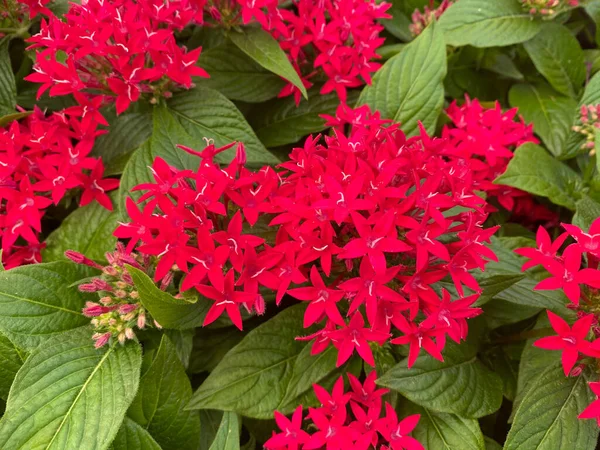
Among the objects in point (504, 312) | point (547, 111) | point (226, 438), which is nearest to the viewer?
point (226, 438)

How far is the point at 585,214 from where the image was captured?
3.43ft

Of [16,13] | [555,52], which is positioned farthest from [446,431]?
[16,13]

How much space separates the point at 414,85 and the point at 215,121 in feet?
1.47

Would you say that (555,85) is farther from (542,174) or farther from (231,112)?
(231,112)

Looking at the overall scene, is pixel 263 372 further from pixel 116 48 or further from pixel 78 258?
pixel 116 48

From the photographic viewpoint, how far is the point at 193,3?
1.12m

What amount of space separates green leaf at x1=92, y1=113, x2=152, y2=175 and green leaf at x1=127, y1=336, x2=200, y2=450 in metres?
0.49

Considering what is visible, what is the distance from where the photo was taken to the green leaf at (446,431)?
992 mm

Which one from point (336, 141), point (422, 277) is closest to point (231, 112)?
point (336, 141)

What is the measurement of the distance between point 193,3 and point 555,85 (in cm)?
96

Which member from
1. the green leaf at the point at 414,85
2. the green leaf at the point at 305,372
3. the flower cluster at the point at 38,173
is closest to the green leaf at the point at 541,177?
the green leaf at the point at 414,85

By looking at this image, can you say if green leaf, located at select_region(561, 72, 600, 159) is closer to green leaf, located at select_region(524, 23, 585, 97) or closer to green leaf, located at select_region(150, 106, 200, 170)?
green leaf, located at select_region(524, 23, 585, 97)

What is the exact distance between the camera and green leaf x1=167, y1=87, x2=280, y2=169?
3.74 feet

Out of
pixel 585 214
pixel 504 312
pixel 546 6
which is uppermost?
pixel 546 6
